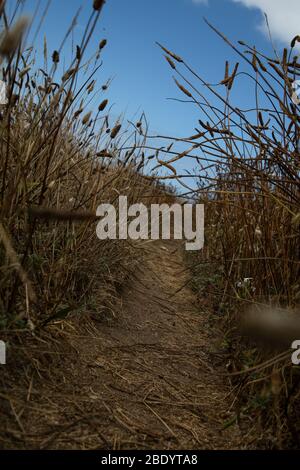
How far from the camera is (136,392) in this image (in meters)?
1.53

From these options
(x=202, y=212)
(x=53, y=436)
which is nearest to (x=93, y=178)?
(x=53, y=436)

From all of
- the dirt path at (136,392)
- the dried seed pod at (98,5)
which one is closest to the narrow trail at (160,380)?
the dirt path at (136,392)

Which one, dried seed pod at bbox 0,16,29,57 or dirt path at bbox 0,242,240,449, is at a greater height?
dried seed pod at bbox 0,16,29,57

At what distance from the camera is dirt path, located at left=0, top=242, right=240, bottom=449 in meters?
1.20

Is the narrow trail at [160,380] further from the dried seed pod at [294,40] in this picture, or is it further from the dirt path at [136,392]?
the dried seed pod at [294,40]

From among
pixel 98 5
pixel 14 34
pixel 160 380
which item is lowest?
pixel 160 380

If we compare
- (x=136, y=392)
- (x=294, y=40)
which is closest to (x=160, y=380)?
(x=136, y=392)

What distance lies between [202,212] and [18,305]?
284cm

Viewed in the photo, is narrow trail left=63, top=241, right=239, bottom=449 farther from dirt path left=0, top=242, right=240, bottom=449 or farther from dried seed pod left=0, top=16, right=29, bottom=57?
dried seed pod left=0, top=16, right=29, bottom=57

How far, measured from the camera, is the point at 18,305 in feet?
4.57

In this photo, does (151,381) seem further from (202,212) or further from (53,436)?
(202,212)

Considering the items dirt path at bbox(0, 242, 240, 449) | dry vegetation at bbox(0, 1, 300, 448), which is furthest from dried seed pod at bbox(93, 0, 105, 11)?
dirt path at bbox(0, 242, 240, 449)

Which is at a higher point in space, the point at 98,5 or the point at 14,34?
the point at 98,5

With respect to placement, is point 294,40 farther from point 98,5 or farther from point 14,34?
point 14,34
